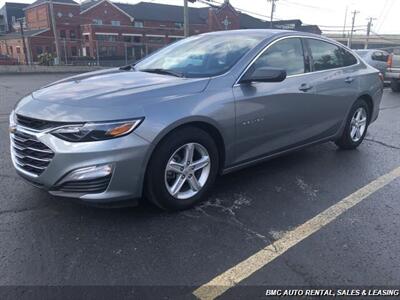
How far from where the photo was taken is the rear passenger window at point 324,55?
190 inches

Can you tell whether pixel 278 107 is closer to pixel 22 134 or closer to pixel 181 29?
pixel 22 134

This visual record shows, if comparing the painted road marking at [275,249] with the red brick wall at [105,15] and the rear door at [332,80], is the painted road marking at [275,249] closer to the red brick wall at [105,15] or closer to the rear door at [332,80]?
the rear door at [332,80]

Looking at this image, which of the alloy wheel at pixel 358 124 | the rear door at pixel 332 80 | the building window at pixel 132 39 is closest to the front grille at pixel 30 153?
the rear door at pixel 332 80

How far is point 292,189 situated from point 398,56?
1235cm

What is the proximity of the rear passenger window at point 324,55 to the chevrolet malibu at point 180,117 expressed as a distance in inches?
0.8

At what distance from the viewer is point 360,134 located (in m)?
5.80

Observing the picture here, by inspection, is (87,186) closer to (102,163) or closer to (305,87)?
(102,163)

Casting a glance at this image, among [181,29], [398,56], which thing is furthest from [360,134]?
[181,29]

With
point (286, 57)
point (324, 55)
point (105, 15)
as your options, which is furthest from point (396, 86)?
point (105, 15)

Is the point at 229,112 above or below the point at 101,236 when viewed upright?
above

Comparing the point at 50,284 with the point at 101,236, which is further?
the point at 101,236

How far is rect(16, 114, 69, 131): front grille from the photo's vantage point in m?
3.05

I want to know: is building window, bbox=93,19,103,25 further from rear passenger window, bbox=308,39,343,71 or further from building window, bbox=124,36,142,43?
rear passenger window, bbox=308,39,343,71

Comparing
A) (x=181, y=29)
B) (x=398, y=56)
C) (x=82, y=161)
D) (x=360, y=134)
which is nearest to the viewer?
(x=82, y=161)
